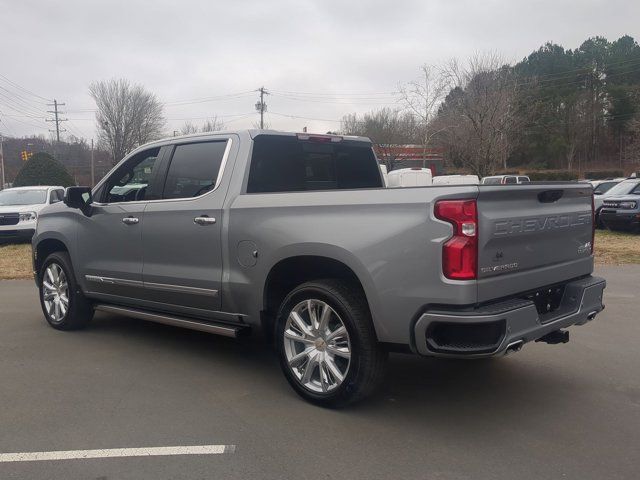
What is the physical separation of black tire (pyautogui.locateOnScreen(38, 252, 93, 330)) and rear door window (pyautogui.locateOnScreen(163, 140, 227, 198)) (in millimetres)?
1781

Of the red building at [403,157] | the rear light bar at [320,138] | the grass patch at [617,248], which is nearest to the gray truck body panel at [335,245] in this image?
the rear light bar at [320,138]

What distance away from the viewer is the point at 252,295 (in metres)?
4.63

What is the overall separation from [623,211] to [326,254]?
49.0 ft

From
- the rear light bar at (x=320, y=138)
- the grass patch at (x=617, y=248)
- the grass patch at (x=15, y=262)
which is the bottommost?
the grass patch at (x=617, y=248)

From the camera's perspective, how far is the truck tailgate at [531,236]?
3613mm

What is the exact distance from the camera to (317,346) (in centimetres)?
426

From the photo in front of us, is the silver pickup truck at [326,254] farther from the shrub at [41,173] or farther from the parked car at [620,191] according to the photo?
the shrub at [41,173]

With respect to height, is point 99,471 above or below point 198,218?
below

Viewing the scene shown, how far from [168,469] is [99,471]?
0.39 meters

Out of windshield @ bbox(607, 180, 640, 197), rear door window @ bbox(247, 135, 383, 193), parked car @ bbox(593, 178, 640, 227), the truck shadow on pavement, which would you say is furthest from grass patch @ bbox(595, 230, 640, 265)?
rear door window @ bbox(247, 135, 383, 193)

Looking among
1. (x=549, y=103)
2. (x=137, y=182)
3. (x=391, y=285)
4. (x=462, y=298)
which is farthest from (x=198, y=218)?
(x=549, y=103)

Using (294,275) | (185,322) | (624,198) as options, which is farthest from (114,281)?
(624,198)

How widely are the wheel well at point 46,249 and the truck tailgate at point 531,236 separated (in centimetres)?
481

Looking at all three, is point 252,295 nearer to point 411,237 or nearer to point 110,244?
point 411,237
